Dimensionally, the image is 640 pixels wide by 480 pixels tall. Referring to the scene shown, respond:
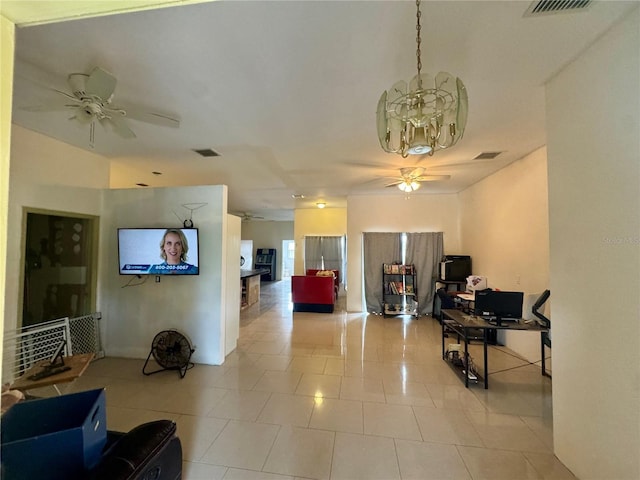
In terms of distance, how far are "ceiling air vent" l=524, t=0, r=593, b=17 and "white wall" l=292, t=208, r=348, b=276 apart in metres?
6.75

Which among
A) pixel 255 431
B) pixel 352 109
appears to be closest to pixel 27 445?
pixel 255 431

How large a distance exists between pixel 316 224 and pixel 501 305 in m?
5.81

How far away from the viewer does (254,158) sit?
3.75m

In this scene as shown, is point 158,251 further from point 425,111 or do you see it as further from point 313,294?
point 313,294

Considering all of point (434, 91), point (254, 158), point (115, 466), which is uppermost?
point (254, 158)

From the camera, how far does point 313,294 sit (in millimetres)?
6305

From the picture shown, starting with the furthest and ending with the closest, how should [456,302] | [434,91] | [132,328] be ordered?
1. [456,302]
2. [132,328]
3. [434,91]

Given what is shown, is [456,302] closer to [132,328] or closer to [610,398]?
[610,398]

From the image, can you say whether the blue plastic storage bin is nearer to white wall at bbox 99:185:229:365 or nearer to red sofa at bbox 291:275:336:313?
white wall at bbox 99:185:229:365

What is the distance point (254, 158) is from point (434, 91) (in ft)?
9.15

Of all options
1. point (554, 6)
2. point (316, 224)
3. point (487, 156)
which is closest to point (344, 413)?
point (554, 6)

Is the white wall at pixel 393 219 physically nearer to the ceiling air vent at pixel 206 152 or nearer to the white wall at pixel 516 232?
the white wall at pixel 516 232

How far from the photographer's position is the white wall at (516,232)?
3346 mm

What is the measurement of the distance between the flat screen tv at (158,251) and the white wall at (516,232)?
437 centimetres
